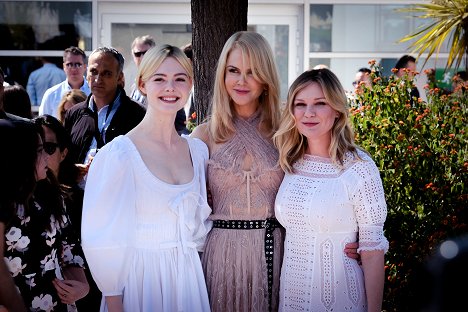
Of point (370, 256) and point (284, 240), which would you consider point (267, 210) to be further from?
point (370, 256)

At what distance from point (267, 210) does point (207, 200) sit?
12.8 inches

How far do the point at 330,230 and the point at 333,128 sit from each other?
0.54 m

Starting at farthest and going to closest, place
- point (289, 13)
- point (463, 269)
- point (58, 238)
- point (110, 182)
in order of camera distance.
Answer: point (289, 13) → point (58, 238) → point (110, 182) → point (463, 269)

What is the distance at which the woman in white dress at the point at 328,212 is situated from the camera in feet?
12.2

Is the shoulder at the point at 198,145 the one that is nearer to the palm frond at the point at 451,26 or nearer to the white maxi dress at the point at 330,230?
the white maxi dress at the point at 330,230

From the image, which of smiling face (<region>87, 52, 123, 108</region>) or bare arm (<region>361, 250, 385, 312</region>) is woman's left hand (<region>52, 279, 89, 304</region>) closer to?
bare arm (<region>361, 250, 385, 312</region>)

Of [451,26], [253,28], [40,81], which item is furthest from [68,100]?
[253,28]

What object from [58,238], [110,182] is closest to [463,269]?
[110,182]

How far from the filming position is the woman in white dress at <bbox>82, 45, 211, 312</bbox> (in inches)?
133

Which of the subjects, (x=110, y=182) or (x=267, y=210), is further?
(x=267, y=210)

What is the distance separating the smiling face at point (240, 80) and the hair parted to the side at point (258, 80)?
0.02 m

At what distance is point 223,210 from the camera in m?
3.99

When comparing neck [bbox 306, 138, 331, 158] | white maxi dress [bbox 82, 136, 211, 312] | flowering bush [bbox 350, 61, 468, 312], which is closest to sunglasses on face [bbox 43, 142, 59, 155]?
white maxi dress [bbox 82, 136, 211, 312]

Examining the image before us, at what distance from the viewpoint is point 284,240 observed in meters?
4.01
